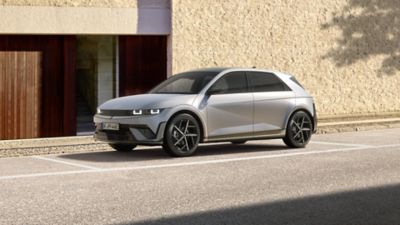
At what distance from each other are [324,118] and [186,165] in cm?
1034

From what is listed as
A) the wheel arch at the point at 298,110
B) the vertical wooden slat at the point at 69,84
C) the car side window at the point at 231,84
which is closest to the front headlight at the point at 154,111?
the car side window at the point at 231,84

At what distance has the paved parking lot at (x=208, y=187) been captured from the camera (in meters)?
8.11

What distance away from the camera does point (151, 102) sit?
42.9 feet


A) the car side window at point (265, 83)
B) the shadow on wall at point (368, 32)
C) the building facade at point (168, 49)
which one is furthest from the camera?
the shadow on wall at point (368, 32)

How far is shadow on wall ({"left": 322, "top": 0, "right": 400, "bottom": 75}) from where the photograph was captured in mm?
22750

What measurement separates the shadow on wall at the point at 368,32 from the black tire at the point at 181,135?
1002 centimetres

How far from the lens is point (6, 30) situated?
17.2 metres

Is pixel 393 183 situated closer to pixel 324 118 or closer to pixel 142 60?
pixel 142 60

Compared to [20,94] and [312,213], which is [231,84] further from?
[312,213]

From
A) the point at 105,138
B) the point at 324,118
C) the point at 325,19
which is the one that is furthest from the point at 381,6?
the point at 105,138

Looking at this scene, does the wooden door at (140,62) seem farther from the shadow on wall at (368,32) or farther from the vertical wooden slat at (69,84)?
the shadow on wall at (368,32)

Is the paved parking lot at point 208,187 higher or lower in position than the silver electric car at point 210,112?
lower

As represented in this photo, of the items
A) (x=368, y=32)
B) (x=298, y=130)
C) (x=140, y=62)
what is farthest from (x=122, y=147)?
(x=368, y=32)

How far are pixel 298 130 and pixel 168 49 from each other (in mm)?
5496
